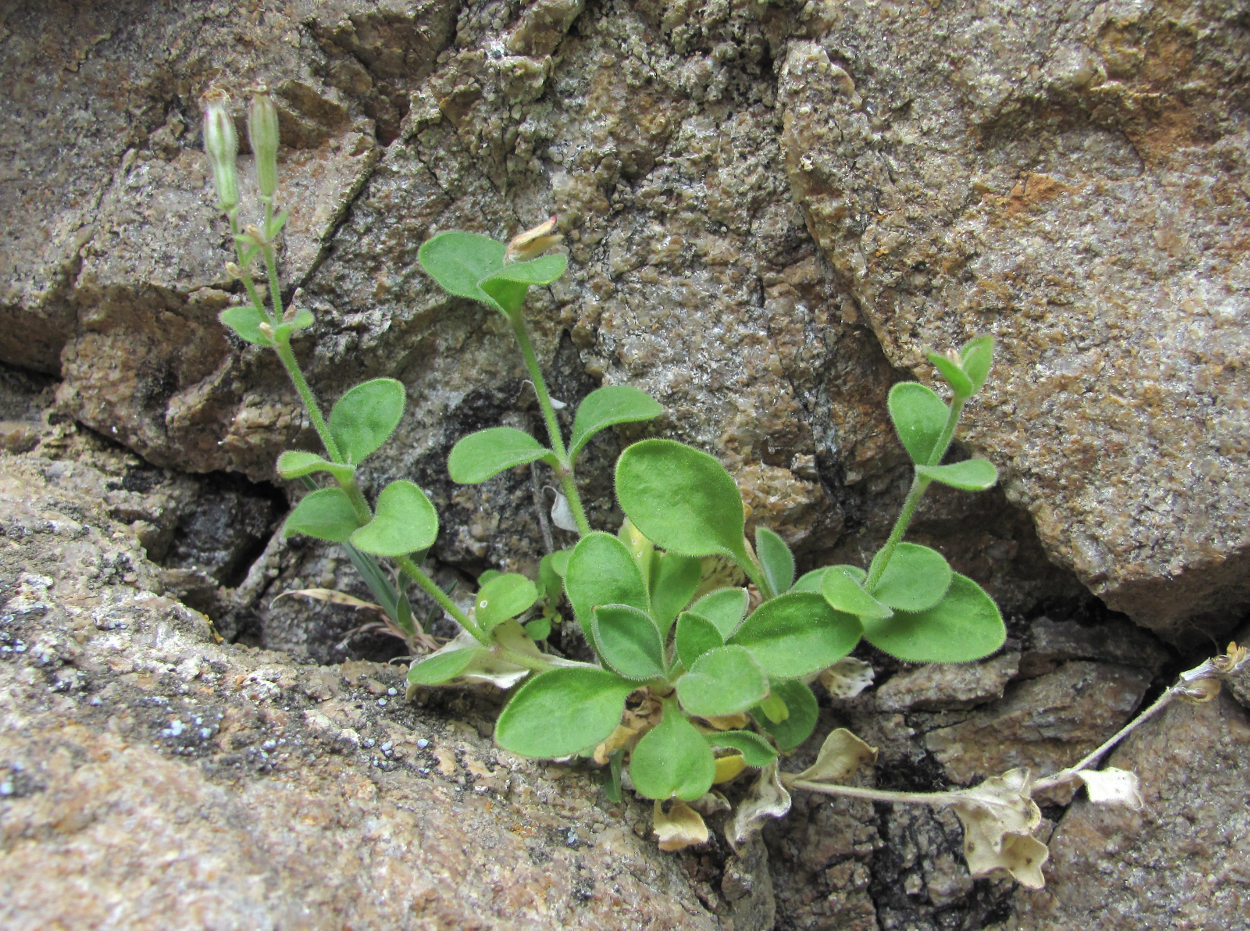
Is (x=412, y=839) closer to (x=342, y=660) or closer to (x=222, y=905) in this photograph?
(x=222, y=905)

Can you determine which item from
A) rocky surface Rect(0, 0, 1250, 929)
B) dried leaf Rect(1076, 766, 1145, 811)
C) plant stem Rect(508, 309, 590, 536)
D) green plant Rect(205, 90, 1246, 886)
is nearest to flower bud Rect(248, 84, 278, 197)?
green plant Rect(205, 90, 1246, 886)

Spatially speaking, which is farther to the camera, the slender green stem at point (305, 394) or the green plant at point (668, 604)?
the slender green stem at point (305, 394)

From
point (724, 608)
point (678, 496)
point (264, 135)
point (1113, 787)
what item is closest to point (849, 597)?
point (724, 608)

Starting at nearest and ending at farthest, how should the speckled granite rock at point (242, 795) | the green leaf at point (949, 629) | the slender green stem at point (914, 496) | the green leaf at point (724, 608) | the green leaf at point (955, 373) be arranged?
the speckled granite rock at point (242, 795) → the green leaf at point (955, 373) → the slender green stem at point (914, 496) → the green leaf at point (949, 629) → the green leaf at point (724, 608)

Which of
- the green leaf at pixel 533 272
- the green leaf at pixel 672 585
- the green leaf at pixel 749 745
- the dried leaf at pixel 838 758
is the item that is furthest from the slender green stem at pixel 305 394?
the dried leaf at pixel 838 758

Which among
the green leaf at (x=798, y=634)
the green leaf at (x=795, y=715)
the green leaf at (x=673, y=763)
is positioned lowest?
the green leaf at (x=795, y=715)

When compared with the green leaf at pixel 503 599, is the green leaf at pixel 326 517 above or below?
above

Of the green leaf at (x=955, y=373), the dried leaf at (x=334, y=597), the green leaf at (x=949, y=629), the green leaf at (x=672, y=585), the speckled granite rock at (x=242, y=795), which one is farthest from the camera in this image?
the dried leaf at (x=334, y=597)

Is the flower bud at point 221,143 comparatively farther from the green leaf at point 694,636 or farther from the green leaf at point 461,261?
the green leaf at point 694,636
